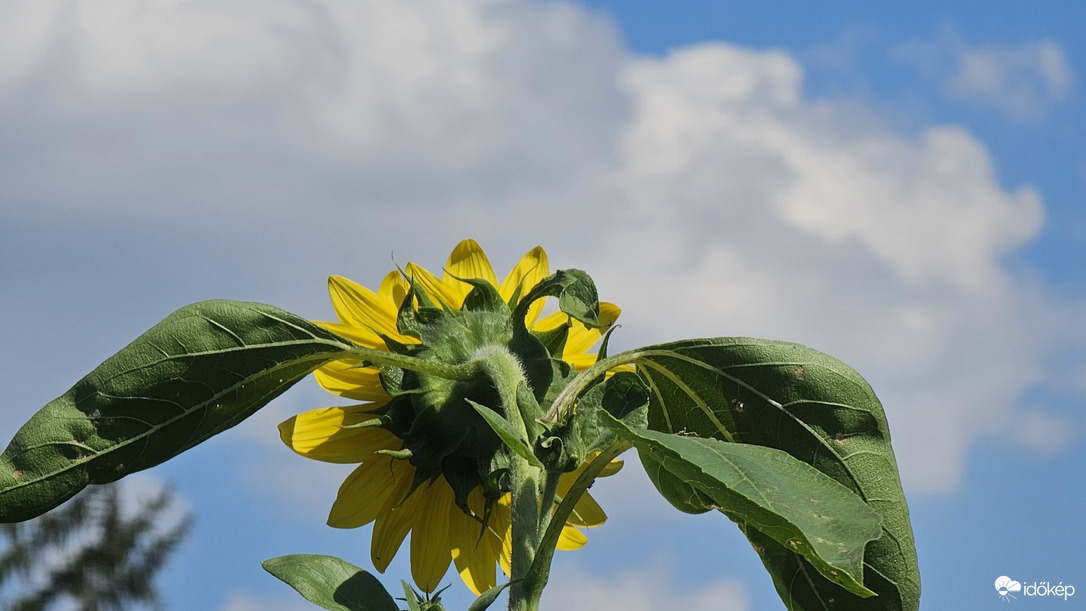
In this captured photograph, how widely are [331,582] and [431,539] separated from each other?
1.91ft

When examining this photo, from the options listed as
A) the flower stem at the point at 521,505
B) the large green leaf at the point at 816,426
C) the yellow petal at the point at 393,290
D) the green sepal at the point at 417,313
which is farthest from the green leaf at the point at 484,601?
the yellow petal at the point at 393,290

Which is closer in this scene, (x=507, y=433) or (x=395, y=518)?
(x=507, y=433)

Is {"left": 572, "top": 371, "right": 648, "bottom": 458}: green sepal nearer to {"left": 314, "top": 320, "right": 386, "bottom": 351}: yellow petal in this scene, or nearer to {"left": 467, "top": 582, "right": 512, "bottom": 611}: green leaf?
{"left": 467, "top": 582, "right": 512, "bottom": 611}: green leaf

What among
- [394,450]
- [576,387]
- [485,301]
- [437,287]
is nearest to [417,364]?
[576,387]

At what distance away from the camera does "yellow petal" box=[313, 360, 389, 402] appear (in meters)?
1.67

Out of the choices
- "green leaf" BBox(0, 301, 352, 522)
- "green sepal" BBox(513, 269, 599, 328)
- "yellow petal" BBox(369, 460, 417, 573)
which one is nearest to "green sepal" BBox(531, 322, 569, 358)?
"green sepal" BBox(513, 269, 599, 328)

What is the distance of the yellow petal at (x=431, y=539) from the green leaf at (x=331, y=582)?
0.50 m

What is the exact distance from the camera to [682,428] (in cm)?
132

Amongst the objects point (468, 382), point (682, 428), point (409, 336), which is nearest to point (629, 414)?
point (682, 428)

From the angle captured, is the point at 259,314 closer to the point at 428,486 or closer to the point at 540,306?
the point at 428,486

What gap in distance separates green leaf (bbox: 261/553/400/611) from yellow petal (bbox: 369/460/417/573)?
0.42 meters

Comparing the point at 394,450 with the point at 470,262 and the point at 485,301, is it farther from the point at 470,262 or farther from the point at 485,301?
the point at 470,262

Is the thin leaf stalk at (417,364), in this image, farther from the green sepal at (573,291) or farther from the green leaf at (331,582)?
the green leaf at (331,582)

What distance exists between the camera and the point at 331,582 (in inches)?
44.8
